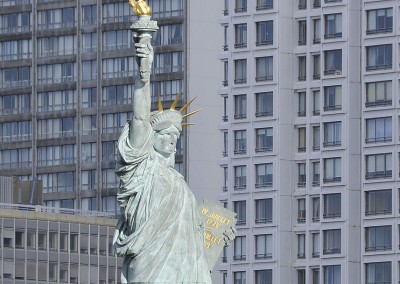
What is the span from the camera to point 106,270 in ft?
544

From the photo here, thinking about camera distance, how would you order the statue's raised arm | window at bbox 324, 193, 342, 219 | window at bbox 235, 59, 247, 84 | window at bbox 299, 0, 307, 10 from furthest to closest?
window at bbox 299, 0, 307, 10 → window at bbox 235, 59, 247, 84 → window at bbox 324, 193, 342, 219 → the statue's raised arm

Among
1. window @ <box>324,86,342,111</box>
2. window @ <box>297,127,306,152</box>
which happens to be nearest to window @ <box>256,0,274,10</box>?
window @ <box>324,86,342,111</box>

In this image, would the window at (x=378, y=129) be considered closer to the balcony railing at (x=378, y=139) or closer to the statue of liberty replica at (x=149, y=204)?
the balcony railing at (x=378, y=139)

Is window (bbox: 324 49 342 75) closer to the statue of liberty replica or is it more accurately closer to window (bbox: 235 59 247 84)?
window (bbox: 235 59 247 84)

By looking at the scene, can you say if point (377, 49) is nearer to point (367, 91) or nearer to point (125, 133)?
point (367, 91)

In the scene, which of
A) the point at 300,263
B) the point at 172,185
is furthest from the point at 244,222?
the point at 172,185

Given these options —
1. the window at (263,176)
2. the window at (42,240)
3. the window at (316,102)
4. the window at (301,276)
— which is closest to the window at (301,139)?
the window at (316,102)

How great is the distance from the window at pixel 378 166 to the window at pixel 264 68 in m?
11.1

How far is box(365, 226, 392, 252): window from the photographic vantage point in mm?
165750

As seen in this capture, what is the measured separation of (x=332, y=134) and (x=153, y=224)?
14027cm

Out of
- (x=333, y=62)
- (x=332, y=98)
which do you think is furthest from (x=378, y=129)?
(x=333, y=62)

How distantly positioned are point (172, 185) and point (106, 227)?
137 meters

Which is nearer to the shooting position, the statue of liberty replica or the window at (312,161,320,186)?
the statue of liberty replica

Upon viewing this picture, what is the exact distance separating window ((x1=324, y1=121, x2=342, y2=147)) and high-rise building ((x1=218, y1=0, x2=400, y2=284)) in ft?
0.23
